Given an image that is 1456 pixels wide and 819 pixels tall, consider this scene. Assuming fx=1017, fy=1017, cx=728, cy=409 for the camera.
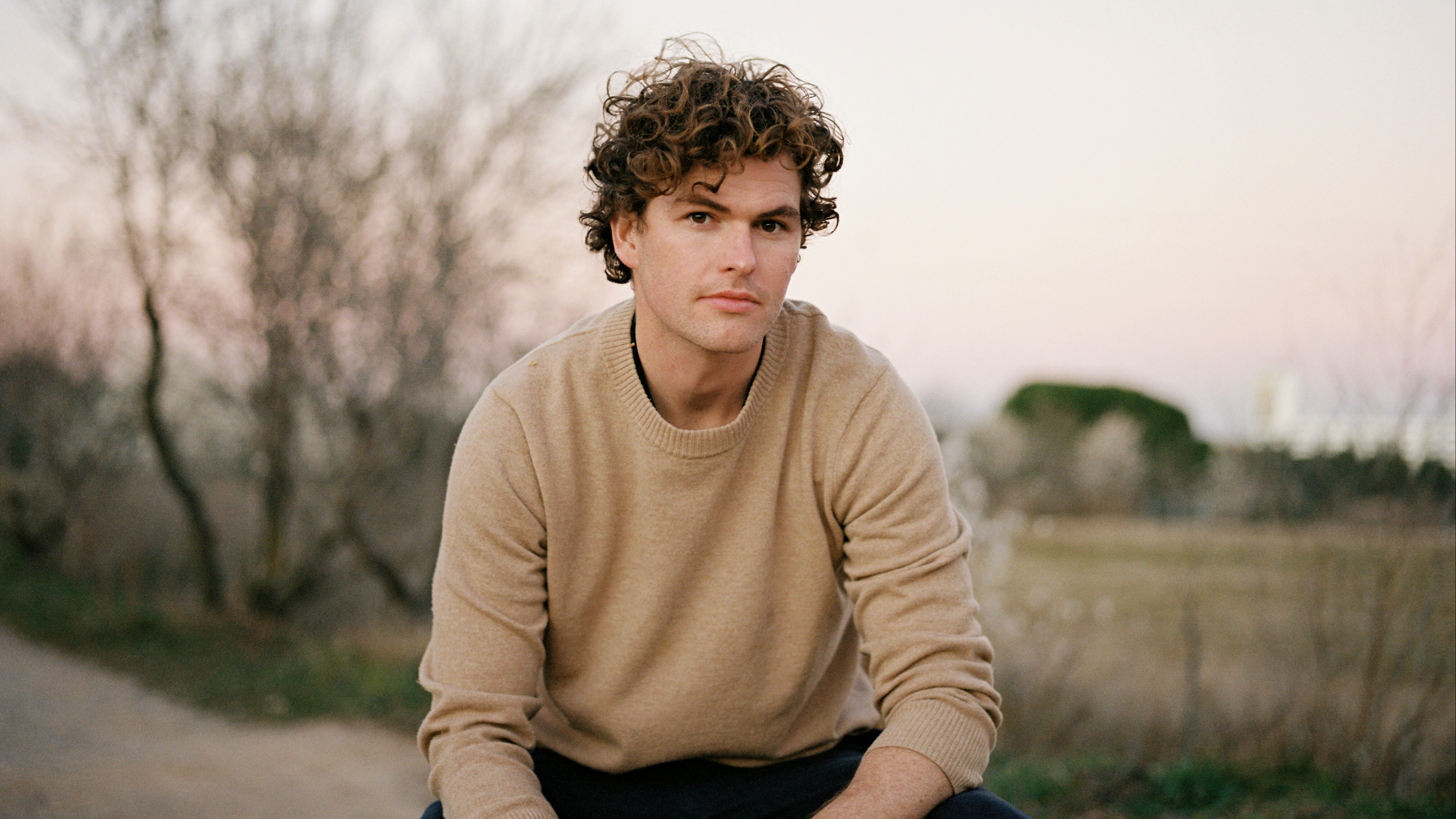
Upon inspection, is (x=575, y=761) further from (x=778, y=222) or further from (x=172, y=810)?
(x=172, y=810)

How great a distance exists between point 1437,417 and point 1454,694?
39.8 inches

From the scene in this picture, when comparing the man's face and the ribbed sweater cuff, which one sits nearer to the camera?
the ribbed sweater cuff

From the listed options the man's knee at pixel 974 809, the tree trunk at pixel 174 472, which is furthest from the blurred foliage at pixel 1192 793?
the tree trunk at pixel 174 472

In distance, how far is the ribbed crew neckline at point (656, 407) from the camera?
6.57 ft

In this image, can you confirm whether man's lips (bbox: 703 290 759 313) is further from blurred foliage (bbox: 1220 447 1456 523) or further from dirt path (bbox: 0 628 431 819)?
blurred foliage (bbox: 1220 447 1456 523)

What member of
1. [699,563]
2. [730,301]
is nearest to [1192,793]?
[699,563]

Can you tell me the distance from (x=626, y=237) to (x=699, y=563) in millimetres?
698

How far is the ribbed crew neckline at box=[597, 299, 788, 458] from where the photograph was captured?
2004 millimetres

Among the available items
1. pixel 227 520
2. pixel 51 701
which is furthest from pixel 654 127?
pixel 227 520

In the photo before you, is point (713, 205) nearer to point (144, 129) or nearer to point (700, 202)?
point (700, 202)

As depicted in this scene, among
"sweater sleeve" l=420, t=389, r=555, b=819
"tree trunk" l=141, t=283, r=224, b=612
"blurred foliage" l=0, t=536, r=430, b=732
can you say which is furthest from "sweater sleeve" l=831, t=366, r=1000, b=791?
"tree trunk" l=141, t=283, r=224, b=612

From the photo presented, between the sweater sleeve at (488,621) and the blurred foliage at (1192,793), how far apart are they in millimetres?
2400

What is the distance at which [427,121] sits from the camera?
688cm

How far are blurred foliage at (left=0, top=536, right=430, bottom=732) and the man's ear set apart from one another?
341cm
